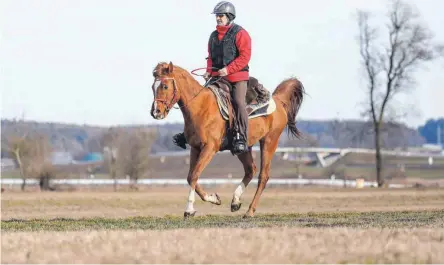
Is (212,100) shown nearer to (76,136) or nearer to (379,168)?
(379,168)

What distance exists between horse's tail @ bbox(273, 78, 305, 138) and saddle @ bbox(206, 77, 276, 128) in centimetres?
113

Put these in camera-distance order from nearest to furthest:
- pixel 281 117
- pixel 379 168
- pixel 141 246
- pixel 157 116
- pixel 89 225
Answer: pixel 141 246 < pixel 89 225 < pixel 157 116 < pixel 281 117 < pixel 379 168

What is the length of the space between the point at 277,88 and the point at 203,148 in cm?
411

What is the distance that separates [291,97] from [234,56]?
3.05 metres

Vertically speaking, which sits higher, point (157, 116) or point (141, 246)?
point (157, 116)

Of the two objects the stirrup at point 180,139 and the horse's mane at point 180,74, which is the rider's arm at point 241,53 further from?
the stirrup at point 180,139

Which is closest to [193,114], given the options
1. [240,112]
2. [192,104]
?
[192,104]

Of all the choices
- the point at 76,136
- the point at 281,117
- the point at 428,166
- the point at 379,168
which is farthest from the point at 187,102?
the point at 76,136

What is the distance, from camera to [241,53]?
830 inches

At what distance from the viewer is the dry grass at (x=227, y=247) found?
1310 centimetres

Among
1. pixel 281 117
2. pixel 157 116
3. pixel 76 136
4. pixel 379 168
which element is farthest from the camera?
pixel 76 136

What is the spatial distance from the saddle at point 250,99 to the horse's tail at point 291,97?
113cm

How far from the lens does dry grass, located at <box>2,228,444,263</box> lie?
13.1 metres

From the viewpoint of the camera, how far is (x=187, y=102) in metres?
20.5
